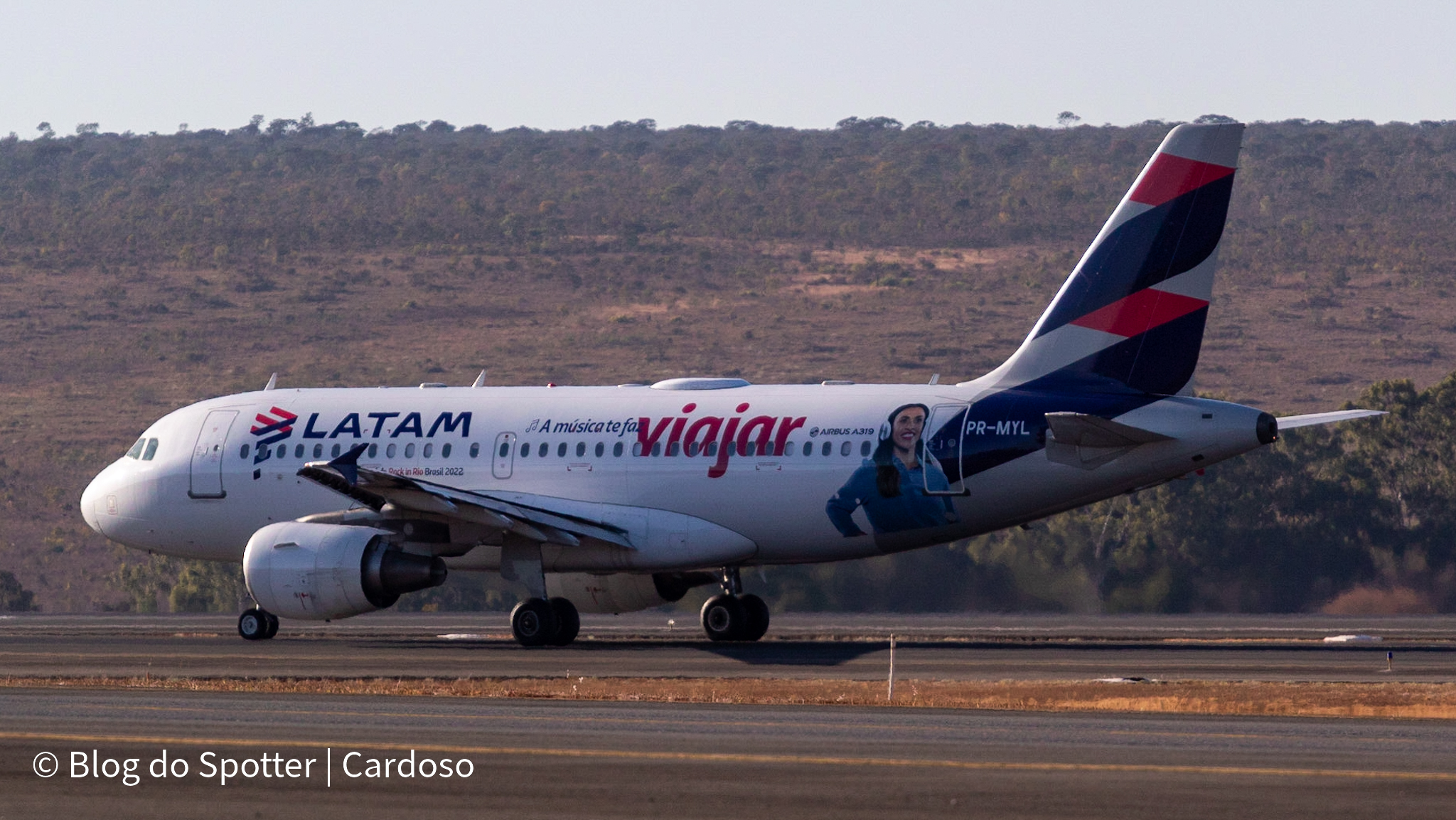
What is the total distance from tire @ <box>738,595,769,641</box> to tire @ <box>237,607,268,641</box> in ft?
29.3

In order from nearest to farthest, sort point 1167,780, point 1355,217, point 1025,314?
1. point 1167,780
2. point 1025,314
3. point 1355,217

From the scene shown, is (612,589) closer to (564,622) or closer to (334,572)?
(564,622)

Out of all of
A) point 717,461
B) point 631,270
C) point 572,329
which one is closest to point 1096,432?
point 717,461

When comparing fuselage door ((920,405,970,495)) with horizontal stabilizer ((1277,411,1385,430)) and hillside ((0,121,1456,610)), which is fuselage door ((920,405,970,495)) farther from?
hillside ((0,121,1456,610))

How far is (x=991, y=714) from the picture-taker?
21188 millimetres

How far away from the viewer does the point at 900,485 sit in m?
33.5

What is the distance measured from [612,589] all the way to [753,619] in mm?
2705

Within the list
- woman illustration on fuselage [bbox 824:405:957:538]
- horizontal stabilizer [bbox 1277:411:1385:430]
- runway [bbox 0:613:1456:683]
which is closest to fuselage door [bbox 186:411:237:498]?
runway [bbox 0:613:1456:683]

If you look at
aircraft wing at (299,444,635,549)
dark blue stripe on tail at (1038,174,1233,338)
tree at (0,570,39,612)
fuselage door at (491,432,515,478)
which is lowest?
tree at (0,570,39,612)

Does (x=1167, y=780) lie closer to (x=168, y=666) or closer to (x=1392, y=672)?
(x=1392, y=672)

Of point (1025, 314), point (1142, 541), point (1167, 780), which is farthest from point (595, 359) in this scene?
point (1167, 780)

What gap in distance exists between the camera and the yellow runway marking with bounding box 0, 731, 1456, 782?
1612cm

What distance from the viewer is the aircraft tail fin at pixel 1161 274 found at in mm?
32781

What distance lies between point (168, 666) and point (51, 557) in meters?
56.2
